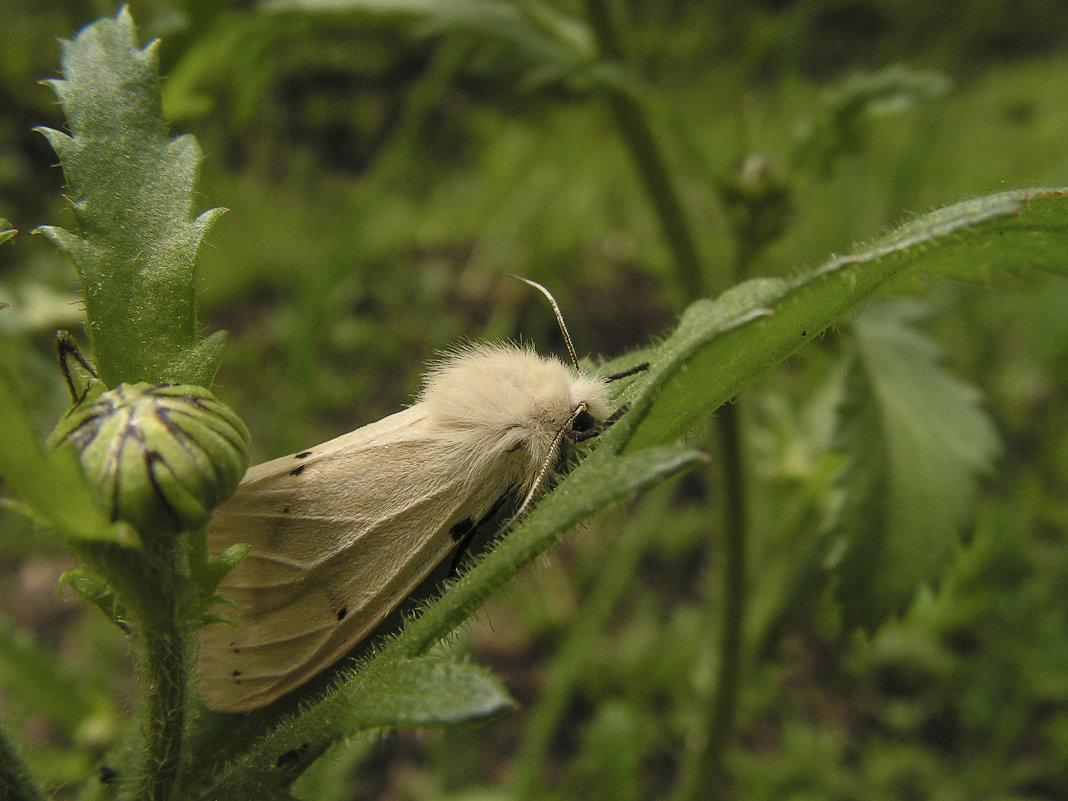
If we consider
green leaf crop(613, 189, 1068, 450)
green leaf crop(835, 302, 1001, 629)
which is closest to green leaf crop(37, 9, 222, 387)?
green leaf crop(613, 189, 1068, 450)

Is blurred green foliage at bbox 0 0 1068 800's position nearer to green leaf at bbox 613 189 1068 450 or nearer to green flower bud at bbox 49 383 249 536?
green leaf at bbox 613 189 1068 450

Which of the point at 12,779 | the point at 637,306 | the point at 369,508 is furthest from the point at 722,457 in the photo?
the point at 637,306

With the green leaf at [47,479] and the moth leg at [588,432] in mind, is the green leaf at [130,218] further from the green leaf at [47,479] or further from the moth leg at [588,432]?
the moth leg at [588,432]

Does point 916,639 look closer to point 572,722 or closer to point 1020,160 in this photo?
point 572,722

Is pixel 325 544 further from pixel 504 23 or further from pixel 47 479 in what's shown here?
pixel 504 23

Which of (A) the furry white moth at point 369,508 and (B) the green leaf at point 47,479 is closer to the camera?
(B) the green leaf at point 47,479

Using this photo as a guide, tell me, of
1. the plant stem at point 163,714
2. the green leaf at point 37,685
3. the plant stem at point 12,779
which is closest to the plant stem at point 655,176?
the plant stem at point 163,714
